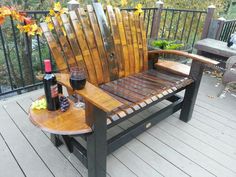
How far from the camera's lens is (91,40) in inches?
69.9

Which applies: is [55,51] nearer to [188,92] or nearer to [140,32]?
[140,32]

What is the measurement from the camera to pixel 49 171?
154cm

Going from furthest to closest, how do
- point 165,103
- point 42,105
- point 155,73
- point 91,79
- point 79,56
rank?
point 165,103
point 155,73
point 91,79
point 79,56
point 42,105

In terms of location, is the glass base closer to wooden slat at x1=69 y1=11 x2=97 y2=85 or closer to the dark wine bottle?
the dark wine bottle

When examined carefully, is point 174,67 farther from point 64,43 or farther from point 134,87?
point 64,43

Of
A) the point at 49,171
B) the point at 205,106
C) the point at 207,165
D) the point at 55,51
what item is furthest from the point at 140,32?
the point at 49,171

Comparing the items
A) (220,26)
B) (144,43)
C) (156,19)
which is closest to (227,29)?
(220,26)

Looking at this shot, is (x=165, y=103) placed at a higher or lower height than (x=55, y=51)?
lower

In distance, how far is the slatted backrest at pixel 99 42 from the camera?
161cm

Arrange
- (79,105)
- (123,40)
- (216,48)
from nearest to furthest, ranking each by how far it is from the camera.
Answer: (79,105) → (123,40) → (216,48)

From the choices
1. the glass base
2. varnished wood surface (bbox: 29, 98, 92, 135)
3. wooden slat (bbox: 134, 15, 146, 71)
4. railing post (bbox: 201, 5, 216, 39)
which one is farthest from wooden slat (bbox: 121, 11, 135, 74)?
railing post (bbox: 201, 5, 216, 39)

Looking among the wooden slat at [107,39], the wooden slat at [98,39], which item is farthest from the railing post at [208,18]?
the wooden slat at [98,39]

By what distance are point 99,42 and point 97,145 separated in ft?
3.19

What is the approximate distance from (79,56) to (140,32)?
33.4 inches
